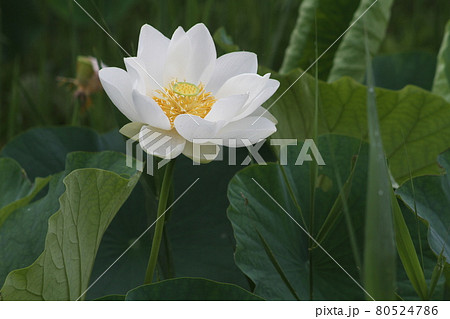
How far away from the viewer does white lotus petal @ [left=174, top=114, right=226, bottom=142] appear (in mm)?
464

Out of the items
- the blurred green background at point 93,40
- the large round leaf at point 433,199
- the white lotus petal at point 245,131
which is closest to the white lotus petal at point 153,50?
the white lotus petal at point 245,131

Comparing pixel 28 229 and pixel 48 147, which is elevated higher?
pixel 48 147

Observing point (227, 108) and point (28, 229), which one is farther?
point (28, 229)

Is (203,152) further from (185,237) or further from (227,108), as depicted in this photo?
(185,237)

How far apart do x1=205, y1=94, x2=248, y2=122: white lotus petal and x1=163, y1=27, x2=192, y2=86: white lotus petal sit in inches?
3.3

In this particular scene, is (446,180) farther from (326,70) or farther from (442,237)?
(326,70)

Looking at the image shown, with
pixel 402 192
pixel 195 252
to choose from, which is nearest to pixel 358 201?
pixel 402 192

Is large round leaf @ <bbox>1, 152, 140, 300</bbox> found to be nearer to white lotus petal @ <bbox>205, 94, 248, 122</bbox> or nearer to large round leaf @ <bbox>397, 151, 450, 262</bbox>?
white lotus petal @ <bbox>205, 94, 248, 122</bbox>

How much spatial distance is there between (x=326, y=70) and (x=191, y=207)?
15.7 inches

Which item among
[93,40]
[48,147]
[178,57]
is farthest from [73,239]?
[93,40]

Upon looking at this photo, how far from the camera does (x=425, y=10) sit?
206cm

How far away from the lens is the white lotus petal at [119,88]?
0.49 meters

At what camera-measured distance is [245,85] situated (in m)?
0.54

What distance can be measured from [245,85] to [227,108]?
0.18ft
